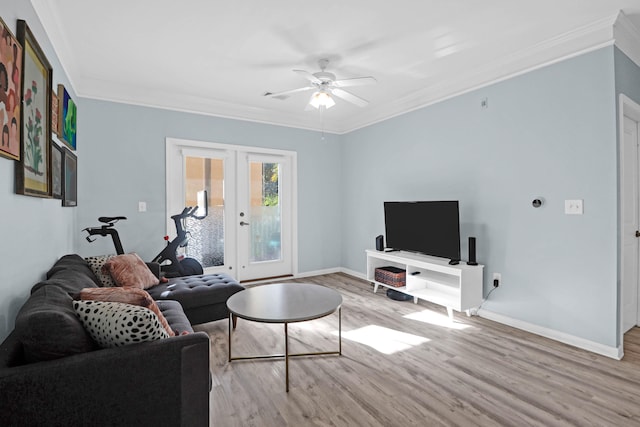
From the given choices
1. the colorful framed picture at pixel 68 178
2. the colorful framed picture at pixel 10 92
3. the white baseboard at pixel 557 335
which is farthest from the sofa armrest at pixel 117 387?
the white baseboard at pixel 557 335

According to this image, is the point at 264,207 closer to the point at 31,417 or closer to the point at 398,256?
the point at 398,256

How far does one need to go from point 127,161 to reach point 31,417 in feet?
11.1

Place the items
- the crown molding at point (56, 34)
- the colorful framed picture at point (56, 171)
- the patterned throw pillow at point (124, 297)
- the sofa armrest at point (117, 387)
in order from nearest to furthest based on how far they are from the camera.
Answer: the sofa armrest at point (117, 387) → the patterned throw pillow at point (124, 297) → the crown molding at point (56, 34) → the colorful framed picture at point (56, 171)

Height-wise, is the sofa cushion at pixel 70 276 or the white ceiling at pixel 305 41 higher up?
the white ceiling at pixel 305 41

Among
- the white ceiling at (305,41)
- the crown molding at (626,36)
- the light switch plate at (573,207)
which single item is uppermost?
the white ceiling at (305,41)

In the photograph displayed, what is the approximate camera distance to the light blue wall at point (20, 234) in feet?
5.11

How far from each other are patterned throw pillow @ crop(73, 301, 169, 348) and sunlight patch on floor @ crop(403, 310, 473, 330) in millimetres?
2716

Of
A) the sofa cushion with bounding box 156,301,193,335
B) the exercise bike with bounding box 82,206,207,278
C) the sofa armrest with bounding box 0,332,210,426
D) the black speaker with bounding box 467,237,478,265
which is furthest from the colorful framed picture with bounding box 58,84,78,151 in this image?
the black speaker with bounding box 467,237,478,265

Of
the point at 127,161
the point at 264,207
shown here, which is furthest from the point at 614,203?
the point at 127,161

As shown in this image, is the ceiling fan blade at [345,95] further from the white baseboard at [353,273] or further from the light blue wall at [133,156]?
the white baseboard at [353,273]

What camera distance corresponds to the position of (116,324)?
1357 mm

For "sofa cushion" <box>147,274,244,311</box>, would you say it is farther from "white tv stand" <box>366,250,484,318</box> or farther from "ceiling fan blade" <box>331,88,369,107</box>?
"ceiling fan blade" <box>331,88,369,107</box>

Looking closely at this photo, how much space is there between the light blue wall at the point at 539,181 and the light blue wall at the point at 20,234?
12.3ft

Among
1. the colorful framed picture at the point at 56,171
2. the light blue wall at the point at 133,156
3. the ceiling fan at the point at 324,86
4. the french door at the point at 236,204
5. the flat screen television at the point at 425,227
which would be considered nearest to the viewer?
the colorful framed picture at the point at 56,171
